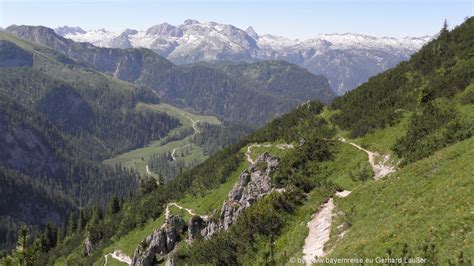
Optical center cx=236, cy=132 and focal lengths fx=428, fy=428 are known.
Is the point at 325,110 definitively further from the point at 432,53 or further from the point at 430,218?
the point at 430,218

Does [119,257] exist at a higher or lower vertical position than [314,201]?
lower

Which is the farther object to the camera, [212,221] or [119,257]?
[119,257]

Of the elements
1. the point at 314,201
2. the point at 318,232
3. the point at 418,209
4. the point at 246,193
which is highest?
the point at 418,209

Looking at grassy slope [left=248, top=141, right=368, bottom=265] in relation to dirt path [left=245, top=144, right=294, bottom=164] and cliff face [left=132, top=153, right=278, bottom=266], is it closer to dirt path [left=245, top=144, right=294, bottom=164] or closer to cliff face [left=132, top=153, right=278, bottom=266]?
cliff face [left=132, top=153, right=278, bottom=266]

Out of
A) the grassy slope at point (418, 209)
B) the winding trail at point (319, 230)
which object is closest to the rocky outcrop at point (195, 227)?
the winding trail at point (319, 230)

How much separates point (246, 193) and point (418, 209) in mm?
54912

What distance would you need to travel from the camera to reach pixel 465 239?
1259 inches

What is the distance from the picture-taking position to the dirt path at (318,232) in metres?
46.2

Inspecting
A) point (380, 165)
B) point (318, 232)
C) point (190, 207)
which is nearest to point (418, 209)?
point (318, 232)

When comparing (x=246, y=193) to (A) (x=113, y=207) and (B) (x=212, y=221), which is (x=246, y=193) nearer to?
(B) (x=212, y=221)

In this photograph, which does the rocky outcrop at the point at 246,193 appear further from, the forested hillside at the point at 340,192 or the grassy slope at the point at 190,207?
the grassy slope at the point at 190,207

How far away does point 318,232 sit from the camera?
171 ft

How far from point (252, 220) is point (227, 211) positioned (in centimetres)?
2058

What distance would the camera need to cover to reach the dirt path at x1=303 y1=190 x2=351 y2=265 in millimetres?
46250
